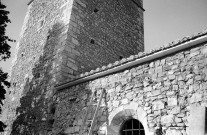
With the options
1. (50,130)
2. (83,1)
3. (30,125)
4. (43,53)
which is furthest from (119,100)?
(83,1)

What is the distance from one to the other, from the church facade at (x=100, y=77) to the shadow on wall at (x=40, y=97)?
0.04 meters

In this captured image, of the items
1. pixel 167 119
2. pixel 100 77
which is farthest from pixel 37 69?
pixel 167 119

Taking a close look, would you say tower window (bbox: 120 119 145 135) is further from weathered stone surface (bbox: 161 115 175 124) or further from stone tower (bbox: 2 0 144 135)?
stone tower (bbox: 2 0 144 135)

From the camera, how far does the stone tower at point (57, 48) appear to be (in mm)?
7105

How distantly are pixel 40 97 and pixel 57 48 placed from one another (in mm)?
2026

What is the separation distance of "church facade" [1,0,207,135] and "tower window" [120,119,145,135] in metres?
0.02

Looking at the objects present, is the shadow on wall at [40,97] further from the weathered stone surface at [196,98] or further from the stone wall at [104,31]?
the weathered stone surface at [196,98]

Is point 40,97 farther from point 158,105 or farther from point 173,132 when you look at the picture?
point 173,132

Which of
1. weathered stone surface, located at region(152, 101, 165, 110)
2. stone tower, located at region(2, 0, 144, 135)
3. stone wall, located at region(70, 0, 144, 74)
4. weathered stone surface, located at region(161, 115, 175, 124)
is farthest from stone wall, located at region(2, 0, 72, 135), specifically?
weathered stone surface, located at region(161, 115, 175, 124)

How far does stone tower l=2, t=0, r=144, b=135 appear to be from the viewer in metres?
7.11

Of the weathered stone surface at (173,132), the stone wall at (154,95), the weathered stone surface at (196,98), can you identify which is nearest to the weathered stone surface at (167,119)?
the stone wall at (154,95)

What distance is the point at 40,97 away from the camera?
7207 mm

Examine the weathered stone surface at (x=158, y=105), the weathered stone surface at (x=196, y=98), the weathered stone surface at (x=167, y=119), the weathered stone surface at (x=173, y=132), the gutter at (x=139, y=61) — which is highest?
the gutter at (x=139, y=61)

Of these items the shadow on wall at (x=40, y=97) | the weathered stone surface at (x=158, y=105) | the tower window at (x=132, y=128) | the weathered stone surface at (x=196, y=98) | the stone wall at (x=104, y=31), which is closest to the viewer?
the weathered stone surface at (x=196, y=98)
